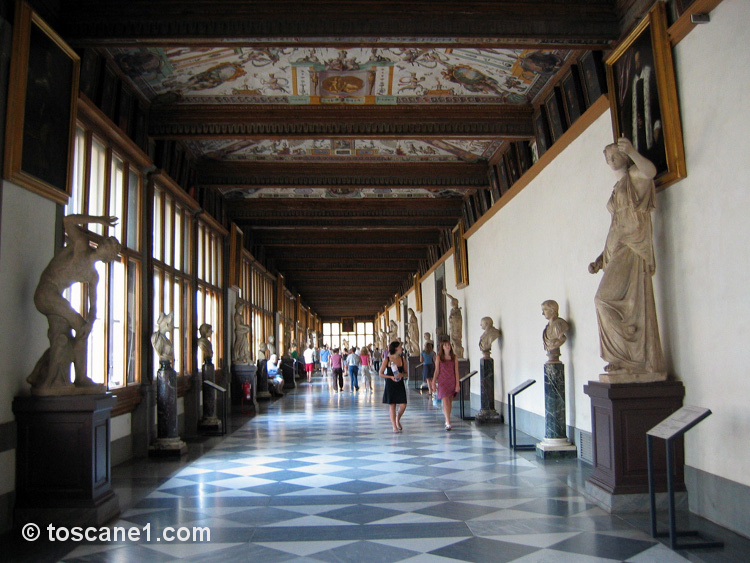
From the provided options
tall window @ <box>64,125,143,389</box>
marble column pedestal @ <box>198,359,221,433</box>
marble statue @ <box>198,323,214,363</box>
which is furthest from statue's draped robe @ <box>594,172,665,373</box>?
marble statue @ <box>198,323,214,363</box>

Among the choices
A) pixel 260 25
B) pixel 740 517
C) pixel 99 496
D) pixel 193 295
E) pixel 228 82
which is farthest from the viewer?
pixel 193 295

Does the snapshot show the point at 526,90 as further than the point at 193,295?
No

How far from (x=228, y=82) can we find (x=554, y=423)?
6694 mm

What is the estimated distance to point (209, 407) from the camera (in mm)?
12320

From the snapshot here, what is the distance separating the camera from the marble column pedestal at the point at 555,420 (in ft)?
28.9

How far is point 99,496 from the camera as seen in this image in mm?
5930

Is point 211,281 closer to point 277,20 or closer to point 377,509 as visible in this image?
point 277,20

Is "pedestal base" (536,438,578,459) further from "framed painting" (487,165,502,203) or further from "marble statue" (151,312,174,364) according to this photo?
"framed painting" (487,165,502,203)

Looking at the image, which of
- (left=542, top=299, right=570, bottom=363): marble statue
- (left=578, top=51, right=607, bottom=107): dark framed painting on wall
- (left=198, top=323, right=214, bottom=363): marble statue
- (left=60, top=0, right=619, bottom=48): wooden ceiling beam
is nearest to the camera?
(left=60, top=0, right=619, bottom=48): wooden ceiling beam

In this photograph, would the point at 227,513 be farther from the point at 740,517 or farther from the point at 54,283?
the point at 740,517

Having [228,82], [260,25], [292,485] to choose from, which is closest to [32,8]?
[260,25]

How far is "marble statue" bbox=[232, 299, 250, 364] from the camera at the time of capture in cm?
1634

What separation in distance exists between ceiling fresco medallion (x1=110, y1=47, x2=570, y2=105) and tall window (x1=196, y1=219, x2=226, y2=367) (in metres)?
5.04

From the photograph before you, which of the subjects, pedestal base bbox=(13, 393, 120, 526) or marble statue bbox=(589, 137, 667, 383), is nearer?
pedestal base bbox=(13, 393, 120, 526)
